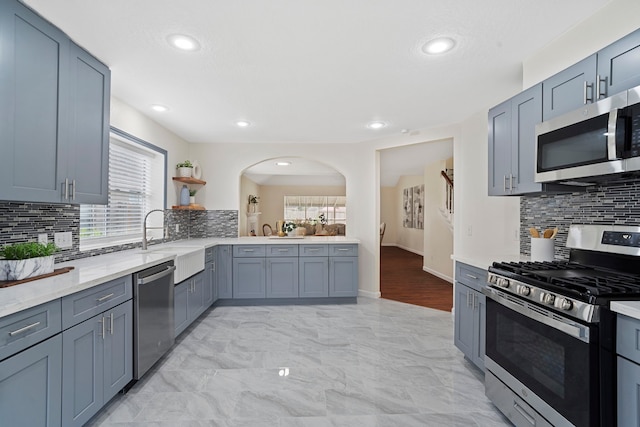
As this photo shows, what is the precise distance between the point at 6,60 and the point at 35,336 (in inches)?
53.3

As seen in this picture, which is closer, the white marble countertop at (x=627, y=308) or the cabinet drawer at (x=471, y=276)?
the white marble countertop at (x=627, y=308)

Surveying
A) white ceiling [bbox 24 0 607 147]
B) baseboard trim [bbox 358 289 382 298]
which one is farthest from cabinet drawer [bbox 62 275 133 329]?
baseboard trim [bbox 358 289 382 298]

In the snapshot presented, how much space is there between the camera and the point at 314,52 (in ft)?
7.26

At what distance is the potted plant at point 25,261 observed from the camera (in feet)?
5.49

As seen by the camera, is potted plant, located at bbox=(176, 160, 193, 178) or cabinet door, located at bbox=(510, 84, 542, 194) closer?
cabinet door, located at bbox=(510, 84, 542, 194)

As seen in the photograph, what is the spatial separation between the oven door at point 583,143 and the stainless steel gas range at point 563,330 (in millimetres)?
429

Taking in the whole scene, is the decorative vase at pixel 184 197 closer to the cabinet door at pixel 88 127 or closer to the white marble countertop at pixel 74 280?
the white marble countertop at pixel 74 280

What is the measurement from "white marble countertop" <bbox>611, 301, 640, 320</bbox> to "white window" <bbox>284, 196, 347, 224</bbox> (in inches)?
383

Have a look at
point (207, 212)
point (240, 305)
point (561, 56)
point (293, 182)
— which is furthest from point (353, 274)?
point (293, 182)

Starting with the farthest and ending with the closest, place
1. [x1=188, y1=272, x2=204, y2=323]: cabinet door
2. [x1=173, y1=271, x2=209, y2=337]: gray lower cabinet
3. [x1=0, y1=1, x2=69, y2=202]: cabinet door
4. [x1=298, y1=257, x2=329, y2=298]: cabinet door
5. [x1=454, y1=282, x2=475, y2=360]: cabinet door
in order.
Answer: [x1=298, y1=257, x2=329, y2=298]: cabinet door
[x1=188, y1=272, x2=204, y2=323]: cabinet door
[x1=173, y1=271, x2=209, y2=337]: gray lower cabinet
[x1=454, y1=282, x2=475, y2=360]: cabinet door
[x1=0, y1=1, x2=69, y2=202]: cabinet door

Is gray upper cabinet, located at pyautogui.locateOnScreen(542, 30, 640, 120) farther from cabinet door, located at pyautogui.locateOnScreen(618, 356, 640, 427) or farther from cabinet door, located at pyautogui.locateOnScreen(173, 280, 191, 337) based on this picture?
cabinet door, located at pyautogui.locateOnScreen(173, 280, 191, 337)

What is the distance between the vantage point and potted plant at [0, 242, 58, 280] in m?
1.67

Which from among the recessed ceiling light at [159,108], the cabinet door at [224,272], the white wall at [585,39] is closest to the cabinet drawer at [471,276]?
the white wall at [585,39]

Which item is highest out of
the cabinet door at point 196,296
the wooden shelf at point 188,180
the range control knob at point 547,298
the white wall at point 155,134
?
the white wall at point 155,134
